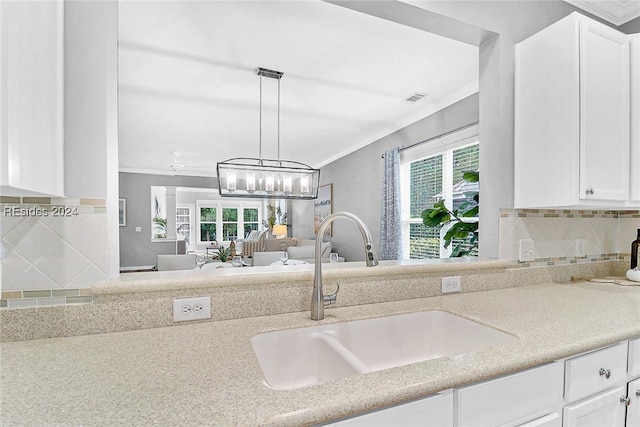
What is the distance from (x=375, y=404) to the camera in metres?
0.68

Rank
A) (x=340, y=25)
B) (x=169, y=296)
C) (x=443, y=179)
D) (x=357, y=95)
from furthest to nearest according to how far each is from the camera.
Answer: (x=443, y=179), (x=357, y=95), (x=340, y=25), (x=169, y=296)

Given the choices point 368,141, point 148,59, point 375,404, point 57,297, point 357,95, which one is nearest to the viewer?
point 375,404

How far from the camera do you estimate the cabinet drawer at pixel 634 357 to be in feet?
3.65

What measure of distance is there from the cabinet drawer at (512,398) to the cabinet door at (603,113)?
0.96 meters

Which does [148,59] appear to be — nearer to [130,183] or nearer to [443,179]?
[443,179]

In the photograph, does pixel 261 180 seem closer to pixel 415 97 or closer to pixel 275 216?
pixel 415 97

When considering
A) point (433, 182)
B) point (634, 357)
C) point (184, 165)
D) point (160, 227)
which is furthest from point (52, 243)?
point (160, 227)

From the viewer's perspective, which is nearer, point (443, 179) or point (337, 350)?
point (337, 350)

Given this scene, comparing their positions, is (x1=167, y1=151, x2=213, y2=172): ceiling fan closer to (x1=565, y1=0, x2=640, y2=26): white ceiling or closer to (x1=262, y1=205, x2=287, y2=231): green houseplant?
(x1=262, y1=205, x2=287, y2=231): green houseplant

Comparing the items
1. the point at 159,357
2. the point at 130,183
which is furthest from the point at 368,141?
the point at 130,183

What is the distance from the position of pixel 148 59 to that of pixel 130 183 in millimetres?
5817

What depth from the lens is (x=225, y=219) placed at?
10297mm

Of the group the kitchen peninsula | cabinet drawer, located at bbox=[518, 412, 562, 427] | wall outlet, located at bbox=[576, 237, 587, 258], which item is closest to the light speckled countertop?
the kitchen peninsula

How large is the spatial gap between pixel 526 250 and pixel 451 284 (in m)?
0.54
